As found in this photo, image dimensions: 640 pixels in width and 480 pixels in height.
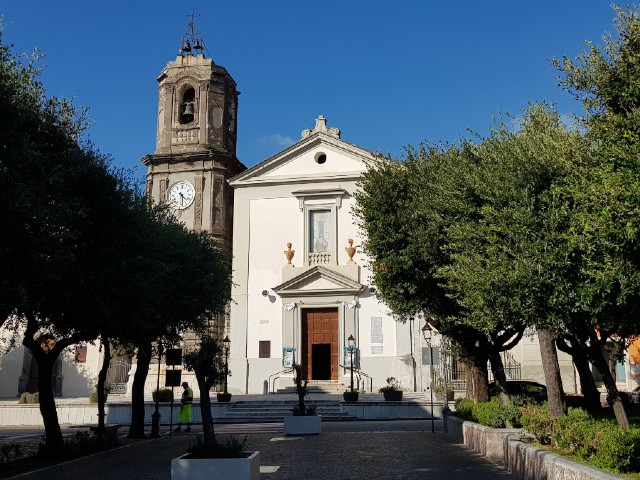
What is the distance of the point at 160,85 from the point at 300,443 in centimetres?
2895

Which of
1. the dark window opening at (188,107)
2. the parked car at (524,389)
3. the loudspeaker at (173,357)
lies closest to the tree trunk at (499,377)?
the loudspeaker at (173,357)

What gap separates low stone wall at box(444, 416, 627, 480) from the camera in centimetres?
912

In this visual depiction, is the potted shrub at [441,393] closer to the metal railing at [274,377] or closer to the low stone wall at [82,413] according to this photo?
the metal railing at [274,377]

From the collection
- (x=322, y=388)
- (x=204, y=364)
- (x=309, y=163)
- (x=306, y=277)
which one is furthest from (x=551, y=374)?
(x=309, y=163)

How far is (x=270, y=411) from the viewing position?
2866cm

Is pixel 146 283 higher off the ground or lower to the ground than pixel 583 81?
lower

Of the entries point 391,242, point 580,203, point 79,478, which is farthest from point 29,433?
point 580,203

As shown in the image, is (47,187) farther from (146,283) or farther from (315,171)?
(315,171)

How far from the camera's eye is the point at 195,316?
20.7 meters

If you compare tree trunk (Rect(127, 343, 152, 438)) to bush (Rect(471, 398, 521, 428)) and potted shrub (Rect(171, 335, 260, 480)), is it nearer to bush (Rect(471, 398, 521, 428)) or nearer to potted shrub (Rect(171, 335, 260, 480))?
potted shrub (Rect(171, 335, 260, 480))

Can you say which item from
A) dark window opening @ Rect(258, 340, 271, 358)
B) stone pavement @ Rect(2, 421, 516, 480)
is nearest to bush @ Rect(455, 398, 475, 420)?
stone pavement @ Rect(2, 421, 516, 480)

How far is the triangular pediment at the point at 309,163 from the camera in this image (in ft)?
123

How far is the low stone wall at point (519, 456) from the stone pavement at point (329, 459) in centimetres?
29

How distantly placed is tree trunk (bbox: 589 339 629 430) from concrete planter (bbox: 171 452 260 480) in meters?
6.04
